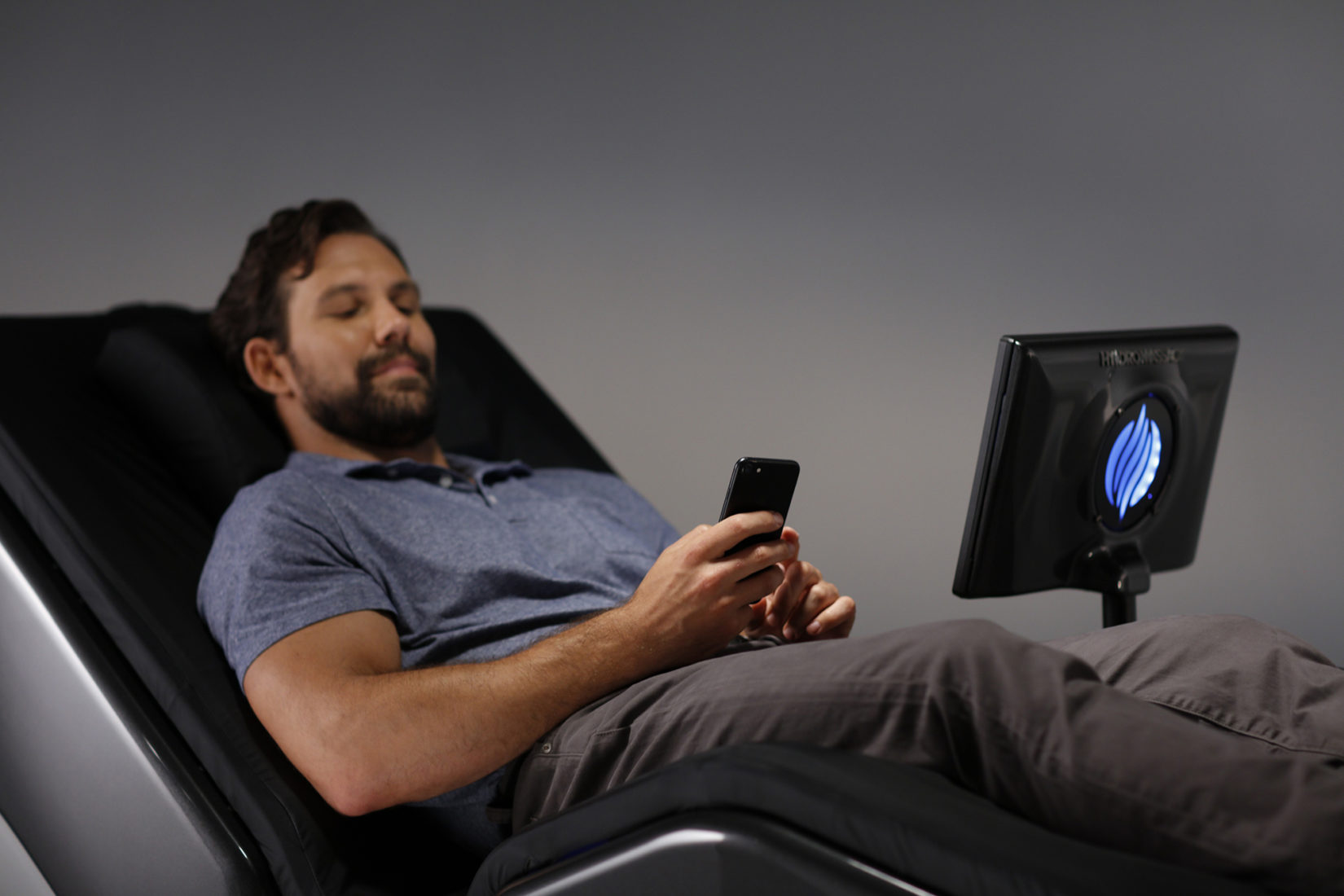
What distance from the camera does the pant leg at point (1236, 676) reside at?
895 millimetres

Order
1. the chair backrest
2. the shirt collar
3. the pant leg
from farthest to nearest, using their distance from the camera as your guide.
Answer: the shirt collar
the chair backrest
the pant leg

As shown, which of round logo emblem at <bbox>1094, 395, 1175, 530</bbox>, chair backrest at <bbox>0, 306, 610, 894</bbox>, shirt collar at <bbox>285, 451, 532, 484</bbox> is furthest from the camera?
shirt collar at <bbox>285, 451, 532, 484</bbox>

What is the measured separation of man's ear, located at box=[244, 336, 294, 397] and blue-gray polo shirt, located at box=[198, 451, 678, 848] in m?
0.13

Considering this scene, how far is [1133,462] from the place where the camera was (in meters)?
1.18

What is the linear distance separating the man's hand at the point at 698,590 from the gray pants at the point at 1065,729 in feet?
0.15

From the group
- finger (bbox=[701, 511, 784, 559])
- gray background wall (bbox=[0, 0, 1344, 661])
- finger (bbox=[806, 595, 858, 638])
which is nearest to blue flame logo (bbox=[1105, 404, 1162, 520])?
finger (bbox=[806, 595, 858, 638])

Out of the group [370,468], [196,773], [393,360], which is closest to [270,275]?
[393,360]

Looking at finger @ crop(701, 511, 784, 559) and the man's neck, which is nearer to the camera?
finger @ crop(701, 511, 784, 559)

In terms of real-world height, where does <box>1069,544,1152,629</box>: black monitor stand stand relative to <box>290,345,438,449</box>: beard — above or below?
below

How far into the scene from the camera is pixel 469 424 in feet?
5.98

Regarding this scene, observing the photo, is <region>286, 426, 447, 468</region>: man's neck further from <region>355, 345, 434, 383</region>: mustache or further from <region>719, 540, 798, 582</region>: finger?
<region>719, 540, 798, 582</region>: finger

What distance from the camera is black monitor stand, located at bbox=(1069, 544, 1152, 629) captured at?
1179 mm

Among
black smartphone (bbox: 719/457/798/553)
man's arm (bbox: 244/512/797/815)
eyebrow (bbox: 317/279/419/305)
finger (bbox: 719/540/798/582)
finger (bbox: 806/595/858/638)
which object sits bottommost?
finger (bbox: 806/595/858/638)

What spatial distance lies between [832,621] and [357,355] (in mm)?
800
